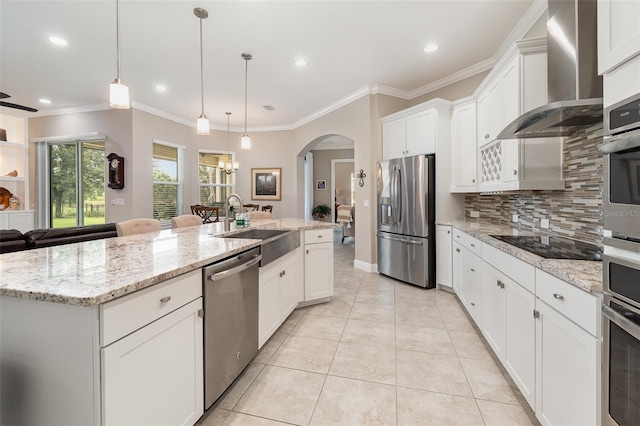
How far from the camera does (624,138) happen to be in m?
0.91

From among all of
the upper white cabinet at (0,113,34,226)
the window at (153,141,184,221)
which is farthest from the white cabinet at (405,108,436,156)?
the upper white cabinet at (0,113,34,226)

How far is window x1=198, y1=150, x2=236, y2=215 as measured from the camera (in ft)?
22.7

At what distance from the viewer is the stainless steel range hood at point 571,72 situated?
65.6 inches

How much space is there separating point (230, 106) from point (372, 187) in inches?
129

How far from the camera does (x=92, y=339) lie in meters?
0.91

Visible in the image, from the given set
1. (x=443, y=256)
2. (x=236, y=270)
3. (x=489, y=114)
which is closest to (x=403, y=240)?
(x=443, y=256)

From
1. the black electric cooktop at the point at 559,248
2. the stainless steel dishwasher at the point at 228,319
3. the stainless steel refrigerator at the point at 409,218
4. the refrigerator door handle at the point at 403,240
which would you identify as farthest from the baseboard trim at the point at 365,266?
the stainless steel dishwasher at the point at 228,319

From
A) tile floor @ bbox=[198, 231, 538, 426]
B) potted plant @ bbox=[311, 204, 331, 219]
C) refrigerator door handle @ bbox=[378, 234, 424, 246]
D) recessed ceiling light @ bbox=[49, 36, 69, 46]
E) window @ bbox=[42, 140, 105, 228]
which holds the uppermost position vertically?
recessed ceiling light @ bbox=[49, 36, 69, 46]

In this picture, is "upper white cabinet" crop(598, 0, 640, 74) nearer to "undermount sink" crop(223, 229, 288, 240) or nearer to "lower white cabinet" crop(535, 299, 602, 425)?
"lower white cabinet" crop(535, 299, 602, 425)

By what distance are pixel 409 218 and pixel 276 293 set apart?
2223 millimetres

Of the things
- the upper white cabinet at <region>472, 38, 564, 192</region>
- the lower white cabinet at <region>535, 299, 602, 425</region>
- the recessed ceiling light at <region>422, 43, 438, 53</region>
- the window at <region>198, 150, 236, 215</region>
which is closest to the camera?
the lower white cabinet at <region>535, 299, 602, 425</region>

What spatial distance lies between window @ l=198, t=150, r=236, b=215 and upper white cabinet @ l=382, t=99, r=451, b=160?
4332mm

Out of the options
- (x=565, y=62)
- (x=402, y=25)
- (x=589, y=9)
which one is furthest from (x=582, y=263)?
(x=402, y=25)

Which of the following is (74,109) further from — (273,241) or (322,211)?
(322,211)
